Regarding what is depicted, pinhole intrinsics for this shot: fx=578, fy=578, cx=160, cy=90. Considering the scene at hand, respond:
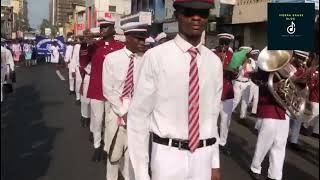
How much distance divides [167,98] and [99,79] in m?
4.41

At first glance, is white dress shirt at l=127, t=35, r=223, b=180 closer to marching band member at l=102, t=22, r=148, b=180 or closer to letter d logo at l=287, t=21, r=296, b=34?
letter d logo at l=287, t=21, r=296, b=34

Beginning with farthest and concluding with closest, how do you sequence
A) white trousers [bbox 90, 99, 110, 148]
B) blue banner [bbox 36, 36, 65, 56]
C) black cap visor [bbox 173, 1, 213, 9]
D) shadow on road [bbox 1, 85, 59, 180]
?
blue banner [bbox 36, 36, 65, 56] < white trousers [bbox 90, 99, 110, 148] < shadow on road [bbox 1, 85, 59, 180] < black cap visor [bbox 173, 1, 213, 9]

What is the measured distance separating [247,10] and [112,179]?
18.3 m

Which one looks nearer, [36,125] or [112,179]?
[112,179]

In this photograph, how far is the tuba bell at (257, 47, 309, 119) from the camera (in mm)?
6211

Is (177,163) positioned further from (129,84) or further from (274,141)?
(274,141)

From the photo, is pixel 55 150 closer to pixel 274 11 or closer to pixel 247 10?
pixel 274 11

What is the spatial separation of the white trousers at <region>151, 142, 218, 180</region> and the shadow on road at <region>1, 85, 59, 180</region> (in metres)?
1.51

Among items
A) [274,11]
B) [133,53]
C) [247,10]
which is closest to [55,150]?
[133,53]

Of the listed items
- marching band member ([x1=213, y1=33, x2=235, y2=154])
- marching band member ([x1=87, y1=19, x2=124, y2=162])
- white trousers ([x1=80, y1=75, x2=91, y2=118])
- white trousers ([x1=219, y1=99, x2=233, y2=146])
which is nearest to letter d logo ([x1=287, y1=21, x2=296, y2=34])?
marching band member ([x1=87, y1=19, x2=124, y2=162])

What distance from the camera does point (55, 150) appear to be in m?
9.16

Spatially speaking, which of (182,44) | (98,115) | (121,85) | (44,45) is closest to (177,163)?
(182,44)

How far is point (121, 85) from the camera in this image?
6.45m

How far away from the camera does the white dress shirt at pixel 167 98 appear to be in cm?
366
